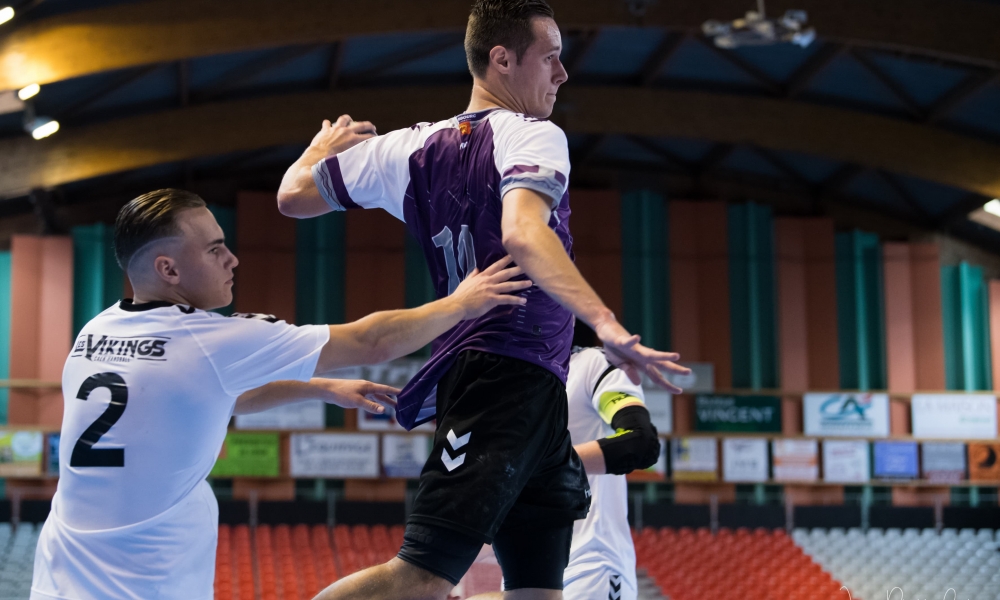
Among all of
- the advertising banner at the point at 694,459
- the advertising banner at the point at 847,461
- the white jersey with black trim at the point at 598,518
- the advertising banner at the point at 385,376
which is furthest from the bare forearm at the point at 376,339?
the advertising banner at the point at 847,461

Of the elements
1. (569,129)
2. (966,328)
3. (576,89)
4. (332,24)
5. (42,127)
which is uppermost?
(576,89)

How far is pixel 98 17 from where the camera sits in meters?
15.6

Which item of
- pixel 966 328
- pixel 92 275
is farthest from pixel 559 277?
pixel 966 328

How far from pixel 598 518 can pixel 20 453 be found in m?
19.1

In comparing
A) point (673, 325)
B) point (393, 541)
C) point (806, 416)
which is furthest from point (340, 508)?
point (806, 416)

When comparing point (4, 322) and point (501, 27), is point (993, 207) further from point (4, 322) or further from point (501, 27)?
point (501, 27)

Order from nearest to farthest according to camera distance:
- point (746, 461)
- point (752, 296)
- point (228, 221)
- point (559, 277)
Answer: point (559, 277), point (746, 461), point (228, 221), point (752, 296)

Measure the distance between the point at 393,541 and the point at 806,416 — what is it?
9910 mm

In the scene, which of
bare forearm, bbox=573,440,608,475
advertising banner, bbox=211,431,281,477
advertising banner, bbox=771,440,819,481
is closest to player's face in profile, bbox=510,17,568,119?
bare forearm, bbox=573,440,608,475

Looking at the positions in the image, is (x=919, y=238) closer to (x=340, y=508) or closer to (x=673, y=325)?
(x=673, y=325)

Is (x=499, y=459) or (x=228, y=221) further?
(x=228, y=221)

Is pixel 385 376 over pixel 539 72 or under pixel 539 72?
under

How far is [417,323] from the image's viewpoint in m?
3.11

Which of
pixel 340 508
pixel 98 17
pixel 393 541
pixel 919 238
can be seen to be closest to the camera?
pixel 98 17
